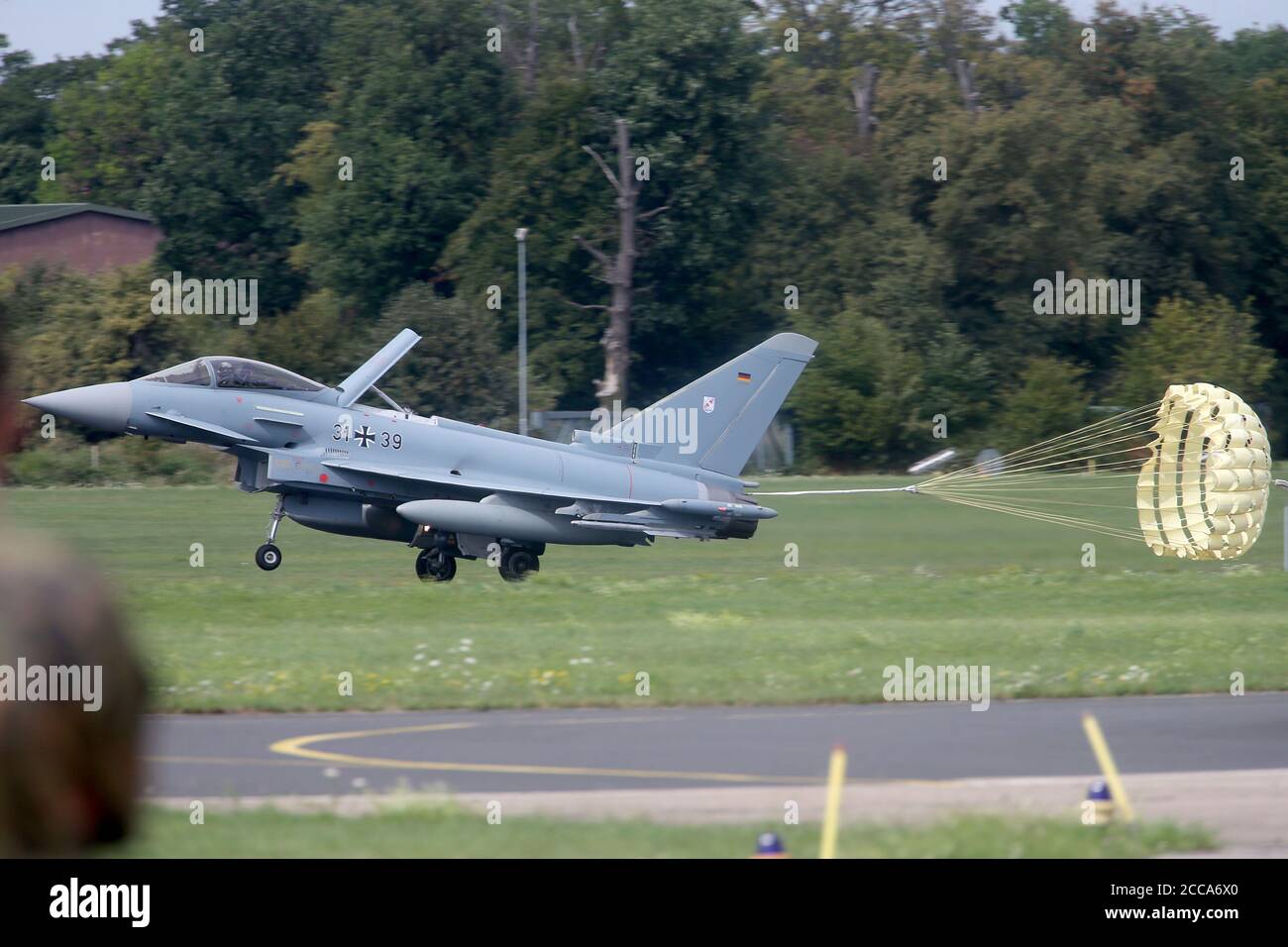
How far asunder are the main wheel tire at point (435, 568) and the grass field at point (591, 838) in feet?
44.1

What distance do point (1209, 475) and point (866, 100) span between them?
150 feet

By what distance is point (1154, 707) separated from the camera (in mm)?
12609

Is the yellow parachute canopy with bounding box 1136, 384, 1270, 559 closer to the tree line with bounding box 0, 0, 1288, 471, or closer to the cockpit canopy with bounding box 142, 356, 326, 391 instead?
the cockpit canopy with bounding box 142, 356, 326, 391

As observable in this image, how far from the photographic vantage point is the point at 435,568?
21469 millimetres

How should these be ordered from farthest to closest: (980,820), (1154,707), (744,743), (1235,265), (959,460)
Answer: (1235,265), (959,460), (1154,707), (744,743), (980,820)

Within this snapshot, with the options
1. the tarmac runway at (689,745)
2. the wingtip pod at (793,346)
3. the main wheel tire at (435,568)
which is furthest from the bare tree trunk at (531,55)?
the tarmac runway at (689,745)

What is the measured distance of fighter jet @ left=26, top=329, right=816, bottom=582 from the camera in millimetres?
20094

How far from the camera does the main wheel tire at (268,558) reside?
20.4 metres

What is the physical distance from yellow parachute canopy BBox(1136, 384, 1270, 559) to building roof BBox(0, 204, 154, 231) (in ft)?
153

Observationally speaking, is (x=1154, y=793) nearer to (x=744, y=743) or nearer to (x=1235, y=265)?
(x=744, y=743)

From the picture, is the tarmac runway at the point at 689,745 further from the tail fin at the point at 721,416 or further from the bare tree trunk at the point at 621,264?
the bare tree trunk at the point at 621,264

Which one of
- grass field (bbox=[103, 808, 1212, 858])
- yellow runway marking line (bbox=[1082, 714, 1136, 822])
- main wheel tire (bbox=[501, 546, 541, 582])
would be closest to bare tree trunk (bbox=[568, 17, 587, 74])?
main wheel tire (bbox=[501, 546, 541, 582])

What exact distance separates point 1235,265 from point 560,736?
49290mm
